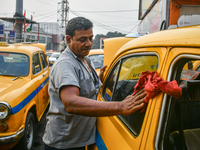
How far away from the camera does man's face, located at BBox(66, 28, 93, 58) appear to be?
1.47m

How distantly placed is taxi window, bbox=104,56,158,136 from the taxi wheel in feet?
5.57

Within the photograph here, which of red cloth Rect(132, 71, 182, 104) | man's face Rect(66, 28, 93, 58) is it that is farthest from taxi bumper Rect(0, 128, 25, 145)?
red cloth Rect(132, 71, 182, 104)

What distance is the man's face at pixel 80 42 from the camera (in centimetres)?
147

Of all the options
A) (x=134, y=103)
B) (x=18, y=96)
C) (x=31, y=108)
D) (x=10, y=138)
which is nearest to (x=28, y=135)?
(x=31, y=108)

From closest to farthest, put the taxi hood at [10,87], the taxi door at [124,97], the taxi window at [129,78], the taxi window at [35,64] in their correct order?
1. the taxi door at [124,97]
2. the taxi window at [129,78]
3. the taxi hood at [10,87]
4. the taxi window at [35,64]

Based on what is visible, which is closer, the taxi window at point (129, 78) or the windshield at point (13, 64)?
the taxi window at point (129, 78)

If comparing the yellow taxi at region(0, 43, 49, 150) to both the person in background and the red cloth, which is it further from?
the red cloth

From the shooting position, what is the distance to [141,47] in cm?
125

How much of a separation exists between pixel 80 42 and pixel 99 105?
2.07 feet

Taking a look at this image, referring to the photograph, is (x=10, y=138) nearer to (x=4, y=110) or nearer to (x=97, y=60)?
(x=4, y=110)

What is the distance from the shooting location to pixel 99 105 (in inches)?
43.4

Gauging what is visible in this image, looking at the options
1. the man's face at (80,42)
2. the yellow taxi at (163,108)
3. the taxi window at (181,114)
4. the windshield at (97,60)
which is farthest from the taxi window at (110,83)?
the windshield at (97,60)

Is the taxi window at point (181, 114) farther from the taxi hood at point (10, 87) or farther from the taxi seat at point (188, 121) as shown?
the taxi hood at point (10, 87)

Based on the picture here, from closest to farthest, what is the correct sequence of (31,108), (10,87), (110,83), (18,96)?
1. (110,83)
2. (18,96)
3. (10,87)
4. (31,108)
